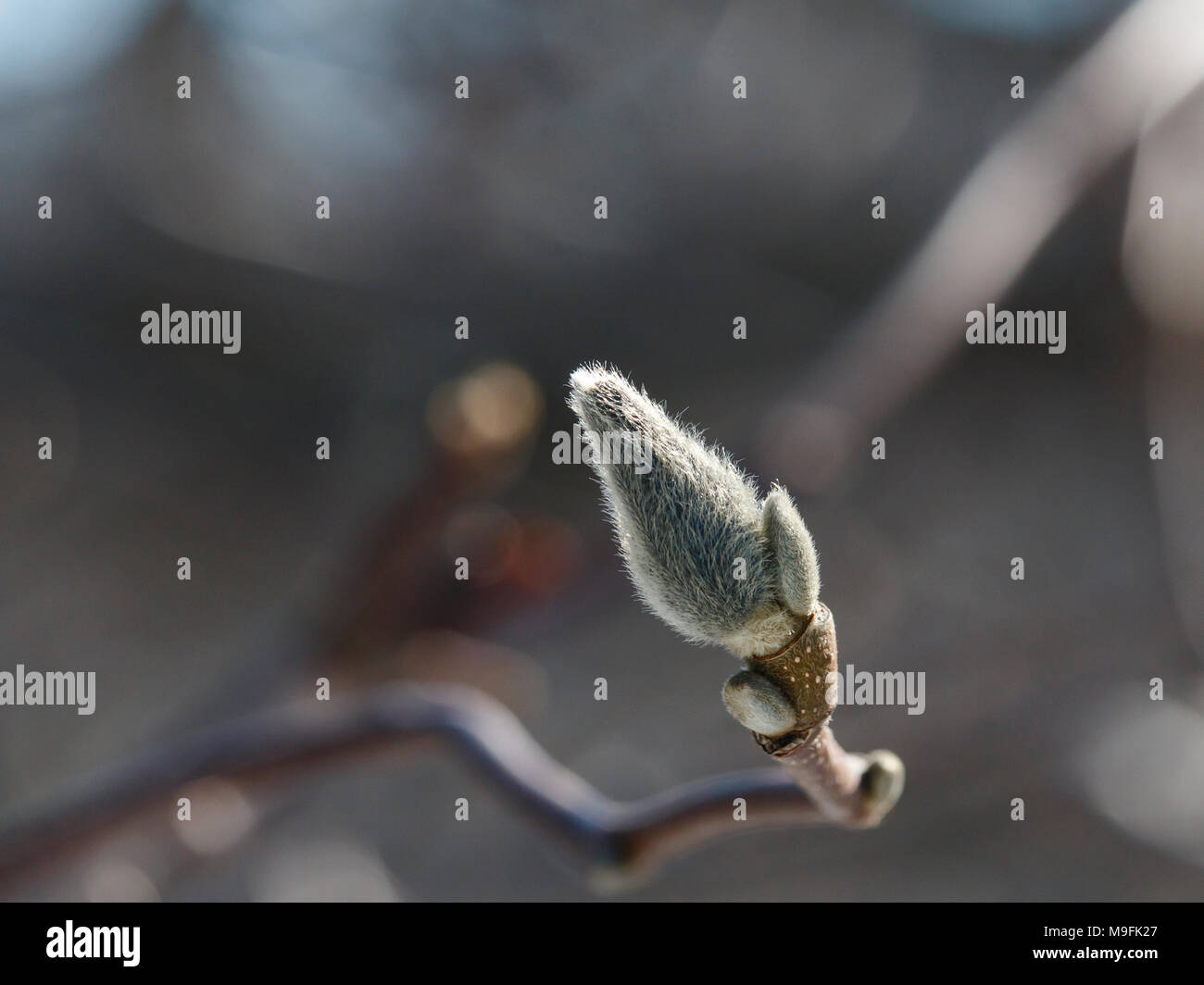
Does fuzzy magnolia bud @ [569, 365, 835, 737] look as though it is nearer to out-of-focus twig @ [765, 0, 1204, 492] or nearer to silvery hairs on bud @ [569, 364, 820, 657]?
silvery hairs on bud @ [569, 364, 820, 657]

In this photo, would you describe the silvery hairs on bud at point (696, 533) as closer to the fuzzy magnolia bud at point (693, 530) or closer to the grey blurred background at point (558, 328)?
the fuzzy magnolia bud at point (693, 530)

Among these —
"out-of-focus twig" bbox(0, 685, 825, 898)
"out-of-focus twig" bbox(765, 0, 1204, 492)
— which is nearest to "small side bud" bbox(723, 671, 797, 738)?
"out-of-focus twig" bbox(0, 685, 825, 898)

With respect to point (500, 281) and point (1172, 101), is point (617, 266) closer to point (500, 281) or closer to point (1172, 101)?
point (500, 281)

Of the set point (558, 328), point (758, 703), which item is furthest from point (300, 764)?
point (558, 328)

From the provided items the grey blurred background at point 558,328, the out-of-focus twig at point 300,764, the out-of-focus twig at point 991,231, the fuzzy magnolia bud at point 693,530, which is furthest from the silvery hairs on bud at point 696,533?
the grey blurred background at point 558,328

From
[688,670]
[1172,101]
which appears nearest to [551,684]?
[688,670]
